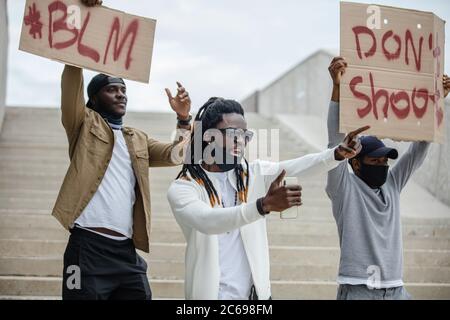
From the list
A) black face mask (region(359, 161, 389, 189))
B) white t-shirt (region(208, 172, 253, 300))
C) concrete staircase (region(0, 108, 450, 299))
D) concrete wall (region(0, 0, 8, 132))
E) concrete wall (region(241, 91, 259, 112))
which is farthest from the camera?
concrete wall (region(241, 91, 259, 112))

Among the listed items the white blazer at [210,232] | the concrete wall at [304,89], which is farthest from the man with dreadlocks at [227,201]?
the concrete wall at [304,89]

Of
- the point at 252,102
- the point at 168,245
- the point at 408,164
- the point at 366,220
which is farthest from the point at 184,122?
the point at 252,102

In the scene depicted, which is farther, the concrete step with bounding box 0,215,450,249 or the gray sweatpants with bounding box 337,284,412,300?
the concrete step with bounding box 0,215,450,249

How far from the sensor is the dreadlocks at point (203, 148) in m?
2.69

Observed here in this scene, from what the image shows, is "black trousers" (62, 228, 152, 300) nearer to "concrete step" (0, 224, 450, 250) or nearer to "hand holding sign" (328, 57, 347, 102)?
"hand holding sign" (328, 57, 347, 102)

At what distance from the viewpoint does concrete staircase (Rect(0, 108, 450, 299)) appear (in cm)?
465

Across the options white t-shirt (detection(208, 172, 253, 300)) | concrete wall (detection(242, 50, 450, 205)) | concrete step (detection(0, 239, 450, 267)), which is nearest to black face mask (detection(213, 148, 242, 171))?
white t-shirt (detection(208, 172, 253, 300))

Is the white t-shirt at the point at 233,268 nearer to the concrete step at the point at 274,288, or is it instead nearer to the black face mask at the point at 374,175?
the black face mask at the point at 374,175

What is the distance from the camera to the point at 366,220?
3.08 metres

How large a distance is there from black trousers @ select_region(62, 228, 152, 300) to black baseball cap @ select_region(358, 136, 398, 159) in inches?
49.3

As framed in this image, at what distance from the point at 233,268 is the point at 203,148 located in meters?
0.55

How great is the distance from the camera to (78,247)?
2.89m

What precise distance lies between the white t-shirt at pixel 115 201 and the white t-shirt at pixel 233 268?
55 cm
